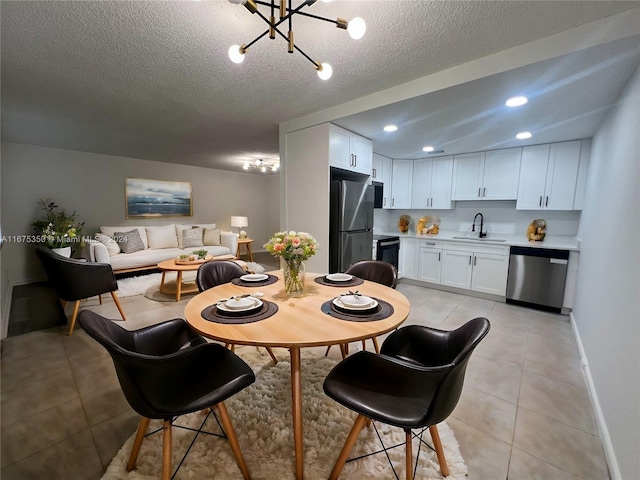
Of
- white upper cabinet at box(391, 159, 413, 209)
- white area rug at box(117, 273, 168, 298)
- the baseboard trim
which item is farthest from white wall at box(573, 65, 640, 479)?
white area rug at box(117, 273, 168, 298)

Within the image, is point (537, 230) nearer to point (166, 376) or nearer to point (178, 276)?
point (166, 376)

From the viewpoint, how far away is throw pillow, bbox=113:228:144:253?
492 cm

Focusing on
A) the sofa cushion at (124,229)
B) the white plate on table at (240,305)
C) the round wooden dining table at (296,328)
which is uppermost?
the sofa cushion at (124,229)

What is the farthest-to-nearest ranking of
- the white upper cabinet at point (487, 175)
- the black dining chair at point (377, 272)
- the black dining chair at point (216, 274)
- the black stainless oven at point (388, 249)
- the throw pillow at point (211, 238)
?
the throw pillow at point (211, 238)
the black stainless oven at point (388, 249)
the white upper cabinet at point (487, 175)
the black dining chair at point (377, 272)
the black dining chair at point (216, 274)

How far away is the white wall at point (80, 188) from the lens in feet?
14.1

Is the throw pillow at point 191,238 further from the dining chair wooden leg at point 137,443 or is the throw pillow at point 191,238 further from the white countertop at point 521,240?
the dining chair wooden leg at point 137,443

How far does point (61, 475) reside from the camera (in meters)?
1.28

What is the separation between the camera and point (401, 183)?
16.1 ft

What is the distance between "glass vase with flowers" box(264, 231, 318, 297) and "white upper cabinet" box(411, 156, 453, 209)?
3.64 meters

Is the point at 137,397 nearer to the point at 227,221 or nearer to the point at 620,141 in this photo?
the point at 620,141

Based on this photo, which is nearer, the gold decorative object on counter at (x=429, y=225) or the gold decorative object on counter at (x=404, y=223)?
the gold decorative object on counter at (x=429, y=225)

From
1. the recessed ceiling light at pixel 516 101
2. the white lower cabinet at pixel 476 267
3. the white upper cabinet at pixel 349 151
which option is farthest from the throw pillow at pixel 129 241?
the recessed ceiling light at pixel 516 101

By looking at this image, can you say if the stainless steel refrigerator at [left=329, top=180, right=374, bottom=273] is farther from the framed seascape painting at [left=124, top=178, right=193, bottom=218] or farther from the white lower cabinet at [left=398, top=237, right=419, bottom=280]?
the framed seascape painting at [left=124, top=178, right=193, bottom=218]

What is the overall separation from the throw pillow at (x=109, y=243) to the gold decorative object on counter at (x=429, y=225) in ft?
18.2
